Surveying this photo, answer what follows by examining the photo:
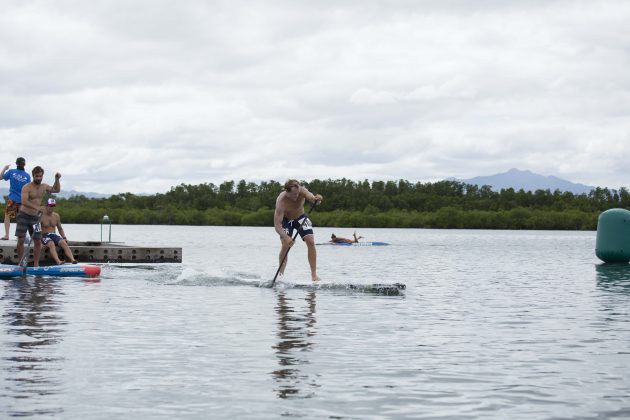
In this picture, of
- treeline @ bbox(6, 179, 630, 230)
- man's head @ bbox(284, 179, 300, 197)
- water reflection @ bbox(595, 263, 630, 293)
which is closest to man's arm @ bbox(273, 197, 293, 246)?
man's head @ bbox(284, 179, 300, 197)

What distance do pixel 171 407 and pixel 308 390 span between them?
136 cm

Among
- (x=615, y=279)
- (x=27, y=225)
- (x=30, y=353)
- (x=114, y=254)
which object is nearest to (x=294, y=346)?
(x=30, y=353)

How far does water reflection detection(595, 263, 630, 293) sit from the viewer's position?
23.1 metres

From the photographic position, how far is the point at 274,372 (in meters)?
9.07

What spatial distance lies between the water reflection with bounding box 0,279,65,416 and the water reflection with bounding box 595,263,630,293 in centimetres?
1414

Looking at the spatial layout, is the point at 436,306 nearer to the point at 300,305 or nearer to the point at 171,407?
the point at 300,305

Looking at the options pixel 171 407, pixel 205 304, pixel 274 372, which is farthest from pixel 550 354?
pixel 205 304

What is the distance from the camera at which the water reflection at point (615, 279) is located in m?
23.1

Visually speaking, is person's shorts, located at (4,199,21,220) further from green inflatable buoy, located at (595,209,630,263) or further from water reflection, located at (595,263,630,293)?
green inflatable buoy, located at (595,209,630,263)

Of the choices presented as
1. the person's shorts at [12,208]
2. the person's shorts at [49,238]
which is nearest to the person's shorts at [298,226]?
the person's shorts at [49,238]

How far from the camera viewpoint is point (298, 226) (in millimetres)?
19391

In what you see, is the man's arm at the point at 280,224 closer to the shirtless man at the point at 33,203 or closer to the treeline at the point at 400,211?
the shirtless man at the point at 33,203

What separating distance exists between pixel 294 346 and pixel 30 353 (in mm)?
3068

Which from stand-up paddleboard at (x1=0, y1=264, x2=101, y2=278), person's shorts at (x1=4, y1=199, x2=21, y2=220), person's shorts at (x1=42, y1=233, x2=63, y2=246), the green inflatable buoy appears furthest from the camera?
the green inflatable buoy
